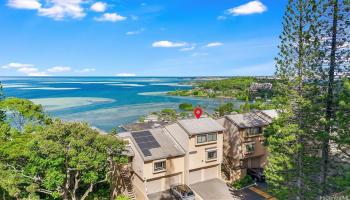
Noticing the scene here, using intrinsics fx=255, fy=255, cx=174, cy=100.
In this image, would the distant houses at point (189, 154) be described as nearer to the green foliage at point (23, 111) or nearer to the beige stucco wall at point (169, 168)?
the beige stucco wall at point (169, 168)

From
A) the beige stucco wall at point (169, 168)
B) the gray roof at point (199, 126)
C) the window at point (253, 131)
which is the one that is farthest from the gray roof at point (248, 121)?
the beige stucco wall at point (169, 168)

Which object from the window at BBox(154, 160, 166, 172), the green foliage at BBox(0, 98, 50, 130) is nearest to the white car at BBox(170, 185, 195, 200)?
the window at BBox(154, 160, 166, 172)

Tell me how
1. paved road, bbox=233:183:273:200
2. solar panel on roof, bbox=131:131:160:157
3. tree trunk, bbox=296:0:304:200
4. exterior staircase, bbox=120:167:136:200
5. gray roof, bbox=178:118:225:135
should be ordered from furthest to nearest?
gray roof, bbox=178:118:225:135
exterior staircase, bbox=120:167:136:200
paved road, bbox=233:183:273:200
solar panel on roof, bbox=131:131:160:157
tree trunk, bbox=296:0:304:200

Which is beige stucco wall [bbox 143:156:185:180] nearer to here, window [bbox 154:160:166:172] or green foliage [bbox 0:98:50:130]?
window [bbox 154:160:166:172]

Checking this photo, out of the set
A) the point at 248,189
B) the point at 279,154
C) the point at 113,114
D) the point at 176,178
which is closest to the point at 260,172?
the point at 248,189

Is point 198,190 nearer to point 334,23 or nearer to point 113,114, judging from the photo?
point 334,23

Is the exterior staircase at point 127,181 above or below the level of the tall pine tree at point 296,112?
below
